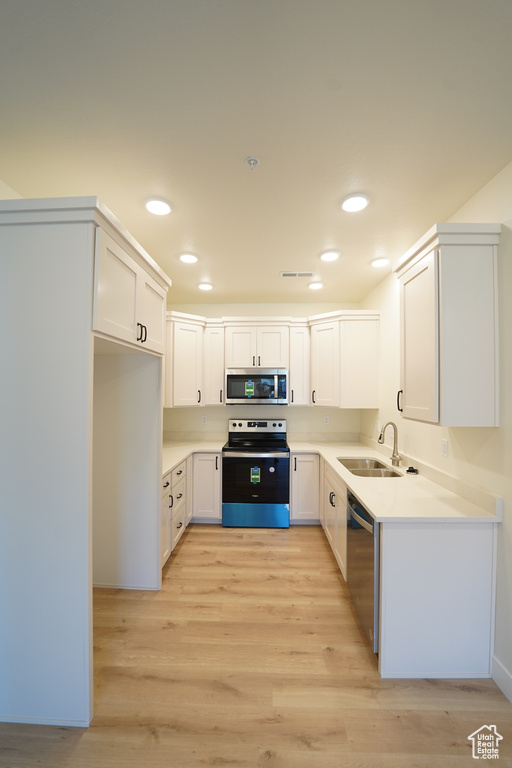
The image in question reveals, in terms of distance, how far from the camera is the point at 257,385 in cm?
359

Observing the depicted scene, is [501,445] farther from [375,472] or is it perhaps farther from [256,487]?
[256,487]

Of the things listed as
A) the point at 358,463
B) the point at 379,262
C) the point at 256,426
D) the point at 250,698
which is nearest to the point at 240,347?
the point at 256,426

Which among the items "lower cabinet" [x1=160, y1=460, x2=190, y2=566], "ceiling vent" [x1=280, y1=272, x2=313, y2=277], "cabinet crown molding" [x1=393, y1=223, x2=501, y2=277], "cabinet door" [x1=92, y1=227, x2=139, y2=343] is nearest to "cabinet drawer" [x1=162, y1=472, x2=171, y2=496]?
"lower cabinet" [x1=160, y1=460, x2=190, y2=566]

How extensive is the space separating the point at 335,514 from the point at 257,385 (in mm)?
1638

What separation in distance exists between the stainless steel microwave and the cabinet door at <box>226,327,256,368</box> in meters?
0.09

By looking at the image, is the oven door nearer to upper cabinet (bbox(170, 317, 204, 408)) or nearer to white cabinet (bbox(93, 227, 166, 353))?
upper cabinet (bbox(170, 317, 204, 408))

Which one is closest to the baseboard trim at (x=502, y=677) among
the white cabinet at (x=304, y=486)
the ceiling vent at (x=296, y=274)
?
the white cabinet at (x=304, y=486)

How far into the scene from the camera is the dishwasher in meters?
1.64

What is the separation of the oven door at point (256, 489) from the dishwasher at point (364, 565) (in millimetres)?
1228

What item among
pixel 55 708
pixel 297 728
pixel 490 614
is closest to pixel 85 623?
pixel 55 708

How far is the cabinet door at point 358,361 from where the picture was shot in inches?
131

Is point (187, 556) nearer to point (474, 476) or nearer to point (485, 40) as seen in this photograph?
point (474, 476)

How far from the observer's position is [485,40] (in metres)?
0.98

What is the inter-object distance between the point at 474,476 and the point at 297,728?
5.03 feet
